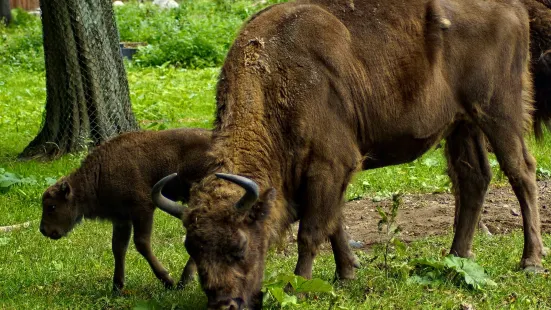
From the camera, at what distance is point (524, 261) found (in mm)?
7512

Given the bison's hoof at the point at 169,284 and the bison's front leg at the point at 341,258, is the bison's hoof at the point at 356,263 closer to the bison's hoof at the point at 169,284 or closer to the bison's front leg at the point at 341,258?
the bison's front leg at the point at 341,258

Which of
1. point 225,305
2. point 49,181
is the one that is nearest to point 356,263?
point 225,305

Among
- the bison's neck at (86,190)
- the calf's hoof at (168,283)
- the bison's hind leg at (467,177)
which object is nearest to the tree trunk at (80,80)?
the bison's neck at (86,190)

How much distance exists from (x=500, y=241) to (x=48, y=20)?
6.38 meters

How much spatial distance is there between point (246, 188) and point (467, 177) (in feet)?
9.38

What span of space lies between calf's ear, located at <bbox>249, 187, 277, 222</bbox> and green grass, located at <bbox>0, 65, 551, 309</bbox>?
1.96 ft

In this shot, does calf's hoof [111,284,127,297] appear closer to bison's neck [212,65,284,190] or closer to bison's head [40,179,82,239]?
bison's head [40,179,82,239]

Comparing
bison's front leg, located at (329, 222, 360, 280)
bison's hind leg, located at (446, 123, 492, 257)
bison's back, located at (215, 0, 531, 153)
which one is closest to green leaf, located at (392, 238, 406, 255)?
bison's front leg, located at (329, 222, 360, 280)

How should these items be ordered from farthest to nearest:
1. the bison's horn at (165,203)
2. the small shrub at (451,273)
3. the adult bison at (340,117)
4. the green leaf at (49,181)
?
the green leaf at (49,181), the small shrub at (451,273), the bison's horn at (165,203), the adult bison at (340,117)

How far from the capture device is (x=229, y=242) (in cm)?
586

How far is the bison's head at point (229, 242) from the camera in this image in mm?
5789

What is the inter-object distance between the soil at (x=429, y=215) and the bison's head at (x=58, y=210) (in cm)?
255

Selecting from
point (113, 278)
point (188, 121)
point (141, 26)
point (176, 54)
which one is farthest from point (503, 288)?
point (141, 26)

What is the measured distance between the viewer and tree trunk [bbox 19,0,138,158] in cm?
1198
